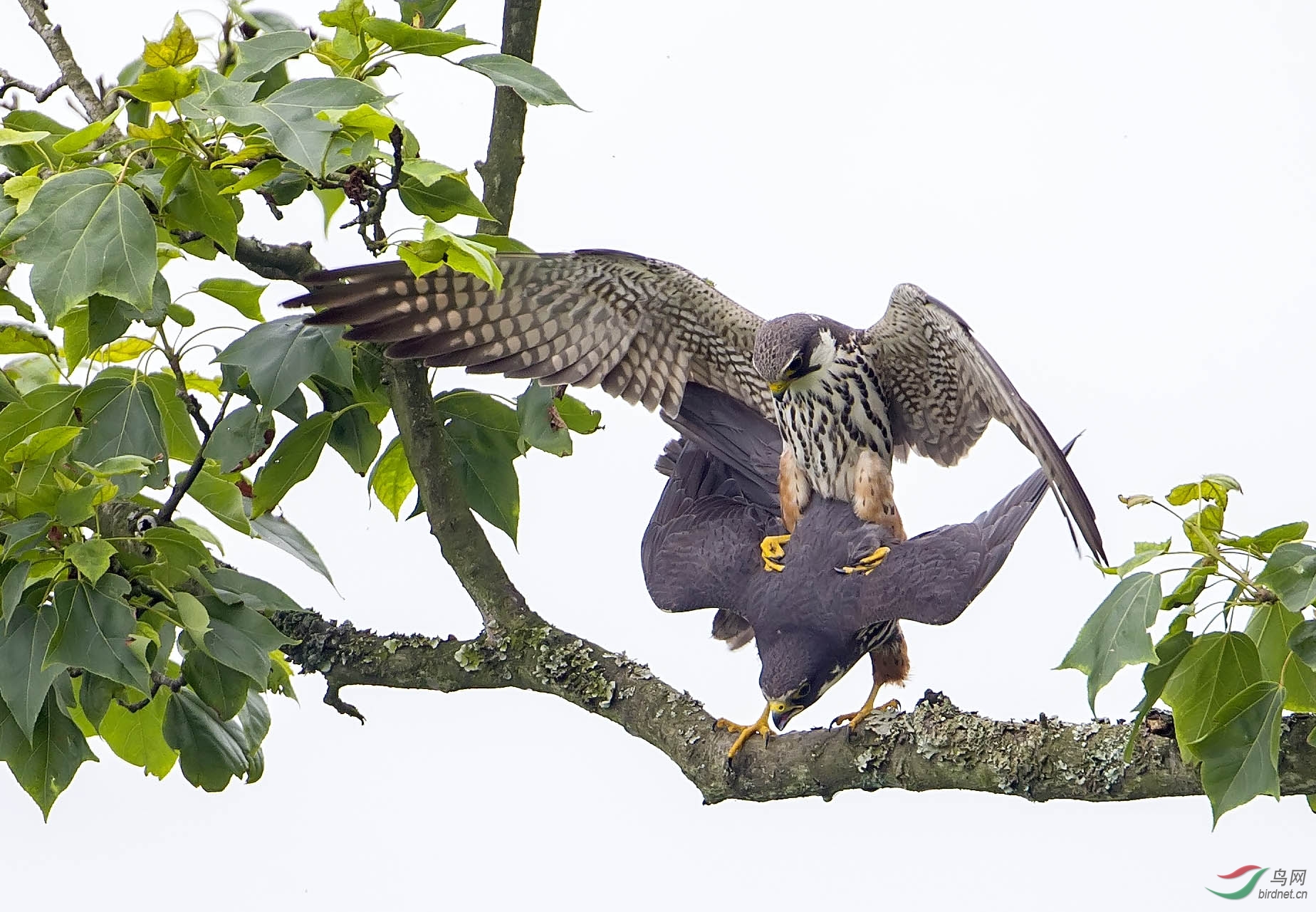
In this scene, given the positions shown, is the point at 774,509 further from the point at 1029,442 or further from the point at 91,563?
the point at 91,563

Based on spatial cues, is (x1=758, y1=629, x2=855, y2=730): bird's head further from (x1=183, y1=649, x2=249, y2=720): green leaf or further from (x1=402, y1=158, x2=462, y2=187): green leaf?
(x1=402, y1=158, x2=462, y2=187): green leaf

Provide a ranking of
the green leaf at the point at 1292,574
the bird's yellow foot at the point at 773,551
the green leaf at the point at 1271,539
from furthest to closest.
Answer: the bird's yellow foot at the point at 773,551, the green leaf at the point at 1271,539, the green leaf at the point at 1292,574

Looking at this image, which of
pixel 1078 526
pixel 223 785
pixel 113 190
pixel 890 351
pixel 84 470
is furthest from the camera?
pixel 890 351

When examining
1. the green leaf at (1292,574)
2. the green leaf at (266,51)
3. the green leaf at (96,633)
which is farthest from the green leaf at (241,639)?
the green leaf at (1292,574)

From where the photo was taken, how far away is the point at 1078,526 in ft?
6.07

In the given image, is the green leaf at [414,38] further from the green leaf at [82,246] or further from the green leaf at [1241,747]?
the green leaf at [1241,747]

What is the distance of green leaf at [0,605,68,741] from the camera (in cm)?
162

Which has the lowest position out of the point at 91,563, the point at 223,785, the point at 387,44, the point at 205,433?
the point at 223,785

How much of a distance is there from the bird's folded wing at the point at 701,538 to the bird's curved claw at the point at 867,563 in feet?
0.60

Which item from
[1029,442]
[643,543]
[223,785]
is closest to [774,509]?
[643,543]

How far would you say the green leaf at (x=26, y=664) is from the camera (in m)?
1.62

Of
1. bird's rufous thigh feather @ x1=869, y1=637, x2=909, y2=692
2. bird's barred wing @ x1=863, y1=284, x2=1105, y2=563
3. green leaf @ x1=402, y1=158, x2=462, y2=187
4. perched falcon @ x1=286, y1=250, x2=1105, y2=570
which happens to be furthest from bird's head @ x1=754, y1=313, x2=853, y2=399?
green leaf @ x1=402, y1=158, x2=462, y2=187

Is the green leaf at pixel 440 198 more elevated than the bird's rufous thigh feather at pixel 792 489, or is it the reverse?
the green leaf at pixel 440 198

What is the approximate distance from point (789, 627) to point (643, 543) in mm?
348
